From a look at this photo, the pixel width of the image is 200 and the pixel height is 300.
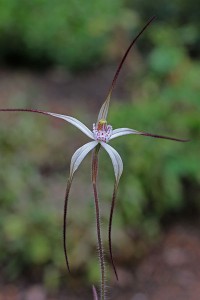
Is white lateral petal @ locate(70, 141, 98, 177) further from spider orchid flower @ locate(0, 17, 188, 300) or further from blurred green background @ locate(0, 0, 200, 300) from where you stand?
blurred green background @ locate(0, 0, 200, 300)

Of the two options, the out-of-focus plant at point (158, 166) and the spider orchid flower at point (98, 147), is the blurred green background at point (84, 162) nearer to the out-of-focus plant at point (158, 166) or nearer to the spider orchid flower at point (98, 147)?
the out-of-focus plant at point (158, 166)

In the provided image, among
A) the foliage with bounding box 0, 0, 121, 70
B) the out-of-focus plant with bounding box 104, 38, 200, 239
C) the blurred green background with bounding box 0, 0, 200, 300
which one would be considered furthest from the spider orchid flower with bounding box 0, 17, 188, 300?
the foliage with bounding box 0, 0, 121, 70

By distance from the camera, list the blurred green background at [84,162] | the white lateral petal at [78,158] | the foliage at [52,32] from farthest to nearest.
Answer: the foliage at [52,32] < the blurred green background at [84,162] < the white lateral petal at [78,158]

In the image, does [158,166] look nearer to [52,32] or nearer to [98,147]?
[98,147]

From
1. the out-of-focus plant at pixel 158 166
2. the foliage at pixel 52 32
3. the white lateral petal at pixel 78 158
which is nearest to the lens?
the white lateral petal at pixel 78 158

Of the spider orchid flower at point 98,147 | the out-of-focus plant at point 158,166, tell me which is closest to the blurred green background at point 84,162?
the out-of-focus plant at point 158,166

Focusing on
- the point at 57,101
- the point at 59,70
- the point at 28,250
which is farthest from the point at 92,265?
the point at 59,70

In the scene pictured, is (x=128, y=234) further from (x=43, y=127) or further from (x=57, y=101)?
(x=57, y=101)
